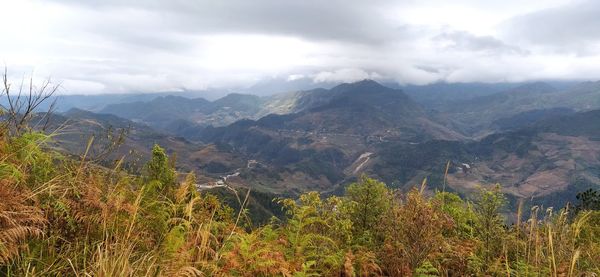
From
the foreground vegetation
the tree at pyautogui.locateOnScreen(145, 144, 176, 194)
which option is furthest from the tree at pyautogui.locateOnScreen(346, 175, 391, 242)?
the tree at pyautogui.locateOnScreen(145, 144, 176, 194)

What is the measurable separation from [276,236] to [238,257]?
2293 mm

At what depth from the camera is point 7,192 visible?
5.18 m

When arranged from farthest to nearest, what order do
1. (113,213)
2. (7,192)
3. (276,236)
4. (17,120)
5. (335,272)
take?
(276,236), (17,120), (335,272), (113,213), (7,192)

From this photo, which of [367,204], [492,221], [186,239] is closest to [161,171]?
[367,204]

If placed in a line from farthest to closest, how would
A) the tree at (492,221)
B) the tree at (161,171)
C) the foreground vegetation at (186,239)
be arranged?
the tree at (161,171) → the tree at (492,221) → the foreground vegetation at (186,239)

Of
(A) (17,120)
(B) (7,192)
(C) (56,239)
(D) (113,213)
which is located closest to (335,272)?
(D) (113,213)

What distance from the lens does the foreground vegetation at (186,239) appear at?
5.05 m

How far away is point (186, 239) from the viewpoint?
272 inches

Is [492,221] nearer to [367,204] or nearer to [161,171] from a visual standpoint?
[367,204]

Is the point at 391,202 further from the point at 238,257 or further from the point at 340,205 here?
the point at 238,257

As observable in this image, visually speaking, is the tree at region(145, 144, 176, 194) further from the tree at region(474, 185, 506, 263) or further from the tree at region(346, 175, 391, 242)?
the tree at region(474, 185, 506, 263)

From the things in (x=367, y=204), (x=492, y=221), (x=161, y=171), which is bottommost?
(x=367, y=204)

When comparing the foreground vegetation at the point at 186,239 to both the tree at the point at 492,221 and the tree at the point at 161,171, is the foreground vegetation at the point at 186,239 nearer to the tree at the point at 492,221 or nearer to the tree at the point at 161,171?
the tree at the point at 492,221

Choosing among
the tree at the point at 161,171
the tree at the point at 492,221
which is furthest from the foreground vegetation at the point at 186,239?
the tree at the point at 161,171
